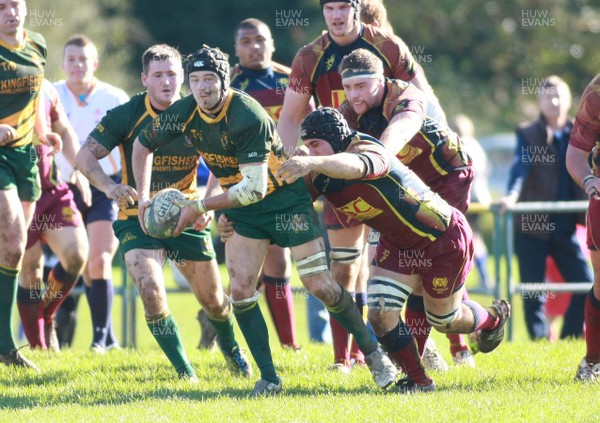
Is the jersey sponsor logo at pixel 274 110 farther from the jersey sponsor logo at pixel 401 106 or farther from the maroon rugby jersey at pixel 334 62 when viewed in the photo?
the jersey sponsor logo at pixel 401 106

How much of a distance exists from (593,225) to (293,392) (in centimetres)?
223

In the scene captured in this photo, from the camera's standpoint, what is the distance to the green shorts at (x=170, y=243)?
7.59m

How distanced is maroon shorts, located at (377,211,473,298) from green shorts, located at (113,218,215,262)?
1.37m

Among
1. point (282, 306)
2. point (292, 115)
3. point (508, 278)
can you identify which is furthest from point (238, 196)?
point (508, 278)

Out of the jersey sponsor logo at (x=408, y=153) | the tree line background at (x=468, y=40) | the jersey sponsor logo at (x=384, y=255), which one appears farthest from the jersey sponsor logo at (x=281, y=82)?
the tree line background at (x=468, y=40)

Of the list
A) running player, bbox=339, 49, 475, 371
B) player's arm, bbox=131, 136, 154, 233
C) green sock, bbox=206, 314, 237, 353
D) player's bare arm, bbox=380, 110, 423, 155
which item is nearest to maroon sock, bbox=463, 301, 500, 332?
running player, bbox=339, 49, 475, 371

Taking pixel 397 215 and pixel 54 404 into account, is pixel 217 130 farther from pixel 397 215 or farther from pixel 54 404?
pixel 54 404

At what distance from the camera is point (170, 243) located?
7668 mm

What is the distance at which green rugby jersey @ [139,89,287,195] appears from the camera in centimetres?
683

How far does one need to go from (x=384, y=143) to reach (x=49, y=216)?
12.3ft

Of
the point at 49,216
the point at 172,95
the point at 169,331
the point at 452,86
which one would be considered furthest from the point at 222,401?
the point at 452,86

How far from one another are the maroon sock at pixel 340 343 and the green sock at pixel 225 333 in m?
0.77

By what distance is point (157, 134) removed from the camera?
721cm

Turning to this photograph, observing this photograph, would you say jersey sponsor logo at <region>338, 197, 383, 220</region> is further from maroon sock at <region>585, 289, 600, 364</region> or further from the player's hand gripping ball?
maroon sock at <region>585, 289, 600, 364</region>
